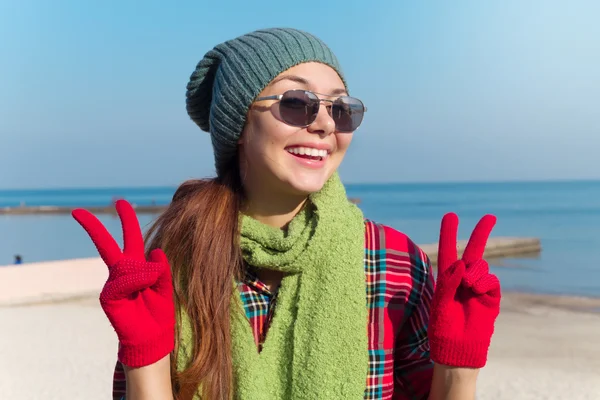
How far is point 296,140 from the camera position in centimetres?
159

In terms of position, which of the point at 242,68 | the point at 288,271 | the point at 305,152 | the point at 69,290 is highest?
the point at 242,68

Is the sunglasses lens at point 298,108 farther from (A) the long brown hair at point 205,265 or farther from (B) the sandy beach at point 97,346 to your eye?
(B) the sandy beach at point 97,346

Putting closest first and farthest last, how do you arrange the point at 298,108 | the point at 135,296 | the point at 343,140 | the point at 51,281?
1. the point at 135,296
2. the point at 298,108
3. the point at 343,140
4. the point at 51,281

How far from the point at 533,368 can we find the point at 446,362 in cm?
571

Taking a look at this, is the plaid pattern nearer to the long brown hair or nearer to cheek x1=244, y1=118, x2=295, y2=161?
the long brown hair

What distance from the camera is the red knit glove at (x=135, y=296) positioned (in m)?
1.35

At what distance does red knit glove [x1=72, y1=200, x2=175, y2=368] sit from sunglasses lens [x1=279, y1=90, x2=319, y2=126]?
48cm

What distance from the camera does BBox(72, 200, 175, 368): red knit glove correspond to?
1349 mm

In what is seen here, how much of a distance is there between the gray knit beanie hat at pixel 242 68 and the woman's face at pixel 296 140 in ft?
0.09

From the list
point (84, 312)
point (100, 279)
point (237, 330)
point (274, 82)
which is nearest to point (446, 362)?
point (237, 330)

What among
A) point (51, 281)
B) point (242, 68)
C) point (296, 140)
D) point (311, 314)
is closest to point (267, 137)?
point (296, 140)

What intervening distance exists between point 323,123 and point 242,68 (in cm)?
28

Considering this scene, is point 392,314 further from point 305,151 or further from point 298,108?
point 298,108

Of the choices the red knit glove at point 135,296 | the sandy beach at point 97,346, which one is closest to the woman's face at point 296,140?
the red knit glove at point 135,296
